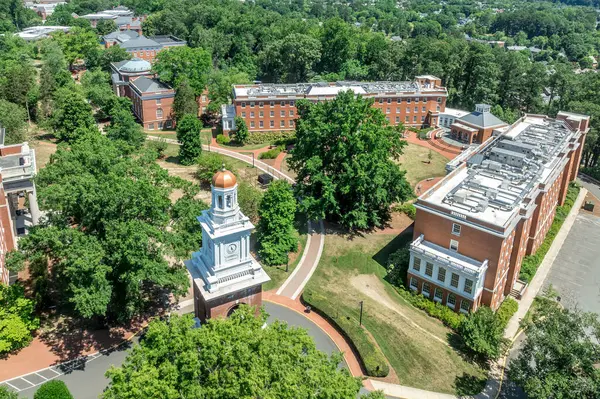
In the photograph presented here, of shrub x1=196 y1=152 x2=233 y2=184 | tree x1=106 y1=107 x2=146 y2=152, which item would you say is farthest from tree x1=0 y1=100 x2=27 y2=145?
shrub x1=196 y1=152 x2=233 y2=184

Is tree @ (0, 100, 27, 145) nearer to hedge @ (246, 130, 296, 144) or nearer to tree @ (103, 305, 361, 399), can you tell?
hedge @ (246, 130, 296, 144)

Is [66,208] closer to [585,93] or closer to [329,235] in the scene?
[329,235]

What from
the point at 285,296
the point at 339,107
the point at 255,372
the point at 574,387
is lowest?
the point at 285,296

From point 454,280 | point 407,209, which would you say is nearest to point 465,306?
point 454,280

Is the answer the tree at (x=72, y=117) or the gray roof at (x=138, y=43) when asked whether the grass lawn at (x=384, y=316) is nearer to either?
the tree at (x=72, y=117)

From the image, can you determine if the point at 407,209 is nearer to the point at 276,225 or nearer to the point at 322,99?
the point at 276,225

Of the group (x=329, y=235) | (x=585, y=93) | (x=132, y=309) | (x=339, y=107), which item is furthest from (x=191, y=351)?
(x=585, y=93)

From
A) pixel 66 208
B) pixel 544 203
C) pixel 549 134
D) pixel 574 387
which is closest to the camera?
pixel 574 387
